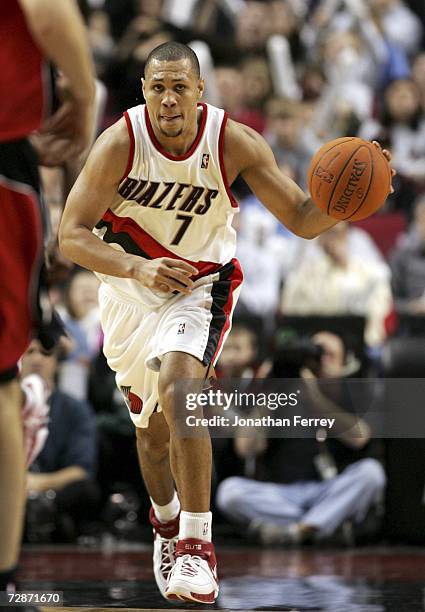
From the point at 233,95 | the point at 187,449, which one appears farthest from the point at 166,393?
the point at 233,95

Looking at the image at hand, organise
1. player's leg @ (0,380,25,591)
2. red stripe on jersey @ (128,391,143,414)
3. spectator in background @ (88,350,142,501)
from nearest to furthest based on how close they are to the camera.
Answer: player's leg @ (0,380,25,591) < red stripe on jersey @ (128,391,143,414) < spectator in background @ (88,350,142,501)

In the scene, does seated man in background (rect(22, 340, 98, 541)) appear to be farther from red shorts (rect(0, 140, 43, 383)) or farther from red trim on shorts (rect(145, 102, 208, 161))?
red shorts (rect(0, 140, 43, 383))

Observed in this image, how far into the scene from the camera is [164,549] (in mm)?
5117

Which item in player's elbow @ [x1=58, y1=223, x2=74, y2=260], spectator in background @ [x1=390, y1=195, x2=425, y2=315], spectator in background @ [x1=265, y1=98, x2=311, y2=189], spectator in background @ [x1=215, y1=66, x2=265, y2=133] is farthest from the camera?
spectator in background @ [x1=215, y1=66, x2=265, y2=133]

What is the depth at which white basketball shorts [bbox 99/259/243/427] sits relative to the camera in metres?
4.68

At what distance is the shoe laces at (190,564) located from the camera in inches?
173

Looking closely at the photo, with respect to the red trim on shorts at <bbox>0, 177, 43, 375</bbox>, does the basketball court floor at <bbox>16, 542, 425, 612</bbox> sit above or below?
below

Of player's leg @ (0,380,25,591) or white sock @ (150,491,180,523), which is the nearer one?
player's leg @ (0,380,25,591)

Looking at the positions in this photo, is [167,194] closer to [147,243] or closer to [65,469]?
[147,243]

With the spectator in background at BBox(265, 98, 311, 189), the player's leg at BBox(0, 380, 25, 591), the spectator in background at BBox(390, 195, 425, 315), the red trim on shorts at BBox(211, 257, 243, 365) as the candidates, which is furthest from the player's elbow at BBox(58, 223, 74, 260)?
the spectator in background at BBox(265, 98, 311, 189)

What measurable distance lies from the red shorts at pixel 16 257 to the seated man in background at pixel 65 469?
436 cm

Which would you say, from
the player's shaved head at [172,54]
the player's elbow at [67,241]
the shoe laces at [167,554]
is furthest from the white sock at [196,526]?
the player's shaved head at [172,54]

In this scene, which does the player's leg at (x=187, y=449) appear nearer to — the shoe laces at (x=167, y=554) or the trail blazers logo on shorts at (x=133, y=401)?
the trail blazers logo on shorts at (x=133, y=401)

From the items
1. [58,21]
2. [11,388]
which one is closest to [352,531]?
[11,388]
